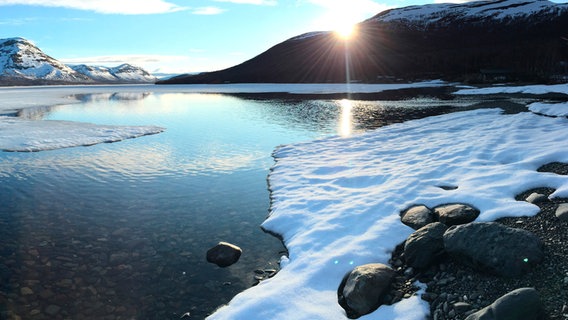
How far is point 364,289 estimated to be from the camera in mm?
7059

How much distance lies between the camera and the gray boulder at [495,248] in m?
6.76

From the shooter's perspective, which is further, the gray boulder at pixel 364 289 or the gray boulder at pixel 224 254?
the gray boulder at pixel 224 254

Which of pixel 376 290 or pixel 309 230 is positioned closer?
pixel 376 290

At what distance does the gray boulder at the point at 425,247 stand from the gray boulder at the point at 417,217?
938mm

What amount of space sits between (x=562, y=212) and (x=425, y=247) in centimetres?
302

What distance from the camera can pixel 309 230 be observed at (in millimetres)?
10383

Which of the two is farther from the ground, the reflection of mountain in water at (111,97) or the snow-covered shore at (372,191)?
the reflection of mountain in water at (111,97)

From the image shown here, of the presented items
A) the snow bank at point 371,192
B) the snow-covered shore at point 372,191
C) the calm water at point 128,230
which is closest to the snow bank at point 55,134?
the snow-covered shore at point 372,191

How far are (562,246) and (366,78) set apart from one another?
139 meters

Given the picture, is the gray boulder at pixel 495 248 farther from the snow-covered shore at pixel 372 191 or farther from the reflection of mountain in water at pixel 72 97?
the reflection of mountain in water at pixel 72 97

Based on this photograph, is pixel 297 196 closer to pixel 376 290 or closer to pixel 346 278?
pixel 346 278

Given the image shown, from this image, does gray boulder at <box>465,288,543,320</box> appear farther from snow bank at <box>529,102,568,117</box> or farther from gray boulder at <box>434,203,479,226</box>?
snow bank at <box>529,102,568,117</box>

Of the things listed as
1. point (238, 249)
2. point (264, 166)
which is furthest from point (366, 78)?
point (238, 249)

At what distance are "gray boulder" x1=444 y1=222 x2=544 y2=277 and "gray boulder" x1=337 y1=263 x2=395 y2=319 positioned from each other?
1.45m
